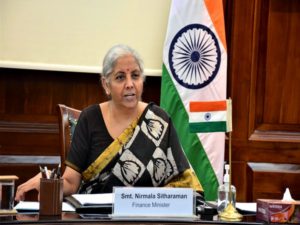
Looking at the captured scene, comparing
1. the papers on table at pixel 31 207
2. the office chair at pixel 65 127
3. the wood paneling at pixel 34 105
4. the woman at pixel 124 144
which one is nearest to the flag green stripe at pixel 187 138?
the wood paneling at pixel 34 105

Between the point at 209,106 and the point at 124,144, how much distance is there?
46 centimetres

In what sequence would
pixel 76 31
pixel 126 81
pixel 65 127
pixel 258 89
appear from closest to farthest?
pixel 126 81
pixel 65 127
pixel 76 31
pixel 258 89

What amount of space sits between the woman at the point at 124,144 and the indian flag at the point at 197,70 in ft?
3.60

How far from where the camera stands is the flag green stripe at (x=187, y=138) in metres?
3.46

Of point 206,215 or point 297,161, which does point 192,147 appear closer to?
point 297,161

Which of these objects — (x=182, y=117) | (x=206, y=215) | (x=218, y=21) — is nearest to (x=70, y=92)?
(x=182, y=117)

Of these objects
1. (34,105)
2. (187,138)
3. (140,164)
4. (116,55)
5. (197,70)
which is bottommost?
(140,164)

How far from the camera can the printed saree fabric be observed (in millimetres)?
2215

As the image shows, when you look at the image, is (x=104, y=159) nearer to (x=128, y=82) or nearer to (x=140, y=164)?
(x=140, y=164)

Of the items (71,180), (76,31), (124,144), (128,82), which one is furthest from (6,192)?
(76,31)

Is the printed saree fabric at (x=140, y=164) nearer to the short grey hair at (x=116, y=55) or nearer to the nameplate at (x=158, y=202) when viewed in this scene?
the short grey hair at (x=116, y=55)

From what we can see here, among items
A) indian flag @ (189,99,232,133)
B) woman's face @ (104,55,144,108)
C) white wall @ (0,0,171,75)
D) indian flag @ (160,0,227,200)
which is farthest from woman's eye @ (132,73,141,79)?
white wall @ (0,0,171,75)

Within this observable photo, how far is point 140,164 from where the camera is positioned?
223 cm

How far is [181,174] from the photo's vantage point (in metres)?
2.28
